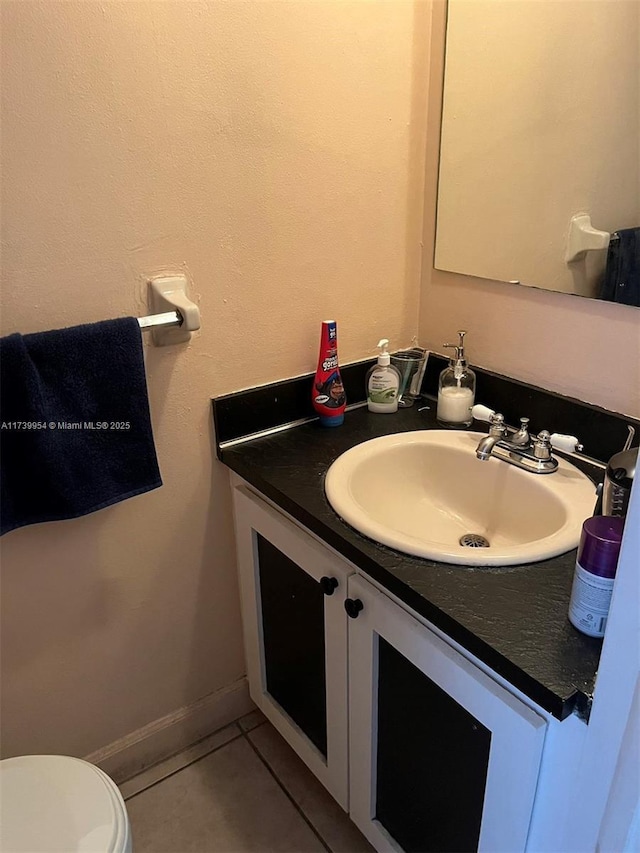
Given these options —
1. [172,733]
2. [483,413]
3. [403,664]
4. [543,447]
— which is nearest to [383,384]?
[483,413]

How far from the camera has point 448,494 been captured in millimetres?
1282

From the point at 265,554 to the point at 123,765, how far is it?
620mm

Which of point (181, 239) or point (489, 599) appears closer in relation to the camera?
point (489, 599)

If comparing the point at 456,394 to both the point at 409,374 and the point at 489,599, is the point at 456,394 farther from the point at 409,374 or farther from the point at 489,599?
the point at 489,599

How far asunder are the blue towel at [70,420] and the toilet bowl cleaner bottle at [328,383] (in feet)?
1.20

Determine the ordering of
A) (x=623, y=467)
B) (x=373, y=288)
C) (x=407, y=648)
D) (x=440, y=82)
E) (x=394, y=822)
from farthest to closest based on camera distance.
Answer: (x=373, y=288) → (x=440, y=82) → (x=394, y=822) → (x=407, y=648) → (x=623, y=467)

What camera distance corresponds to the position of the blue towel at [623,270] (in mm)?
1042

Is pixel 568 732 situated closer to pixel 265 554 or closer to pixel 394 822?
pixel 394 822

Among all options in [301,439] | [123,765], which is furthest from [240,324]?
[123,765]

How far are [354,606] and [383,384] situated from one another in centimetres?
53

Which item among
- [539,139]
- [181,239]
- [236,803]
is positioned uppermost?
[539,139]

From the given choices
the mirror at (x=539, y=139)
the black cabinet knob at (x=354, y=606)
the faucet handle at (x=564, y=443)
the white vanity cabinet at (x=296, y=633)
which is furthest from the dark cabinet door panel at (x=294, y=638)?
the mirror at (x=539, y=139)

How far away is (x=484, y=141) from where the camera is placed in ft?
4.08

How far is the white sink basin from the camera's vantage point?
1057mm
